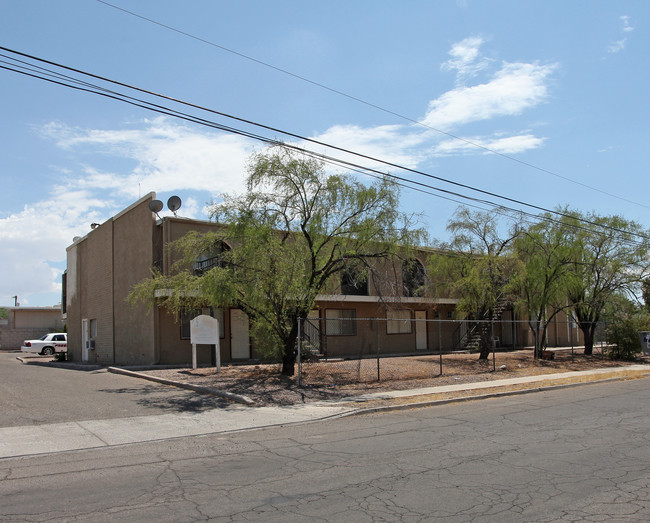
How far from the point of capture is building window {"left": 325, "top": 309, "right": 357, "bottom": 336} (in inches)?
1069

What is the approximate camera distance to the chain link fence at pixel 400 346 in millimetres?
18828

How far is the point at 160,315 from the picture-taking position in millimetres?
22234

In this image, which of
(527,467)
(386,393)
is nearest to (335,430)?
(527,467)

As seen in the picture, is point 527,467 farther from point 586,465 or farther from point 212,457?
point 212,457

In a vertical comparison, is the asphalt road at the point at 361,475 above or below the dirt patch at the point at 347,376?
above

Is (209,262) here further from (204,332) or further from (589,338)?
(589,338)

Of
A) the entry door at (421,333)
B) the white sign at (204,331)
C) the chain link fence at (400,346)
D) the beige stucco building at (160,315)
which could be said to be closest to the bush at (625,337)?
the chain link fence at (400,346)

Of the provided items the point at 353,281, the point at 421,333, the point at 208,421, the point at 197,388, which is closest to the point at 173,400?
the point at 197,388

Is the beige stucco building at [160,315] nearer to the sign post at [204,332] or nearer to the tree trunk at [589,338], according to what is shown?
the sign post at [204,332]

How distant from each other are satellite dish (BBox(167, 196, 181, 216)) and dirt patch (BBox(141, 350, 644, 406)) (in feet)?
21.3

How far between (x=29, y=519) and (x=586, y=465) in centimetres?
648

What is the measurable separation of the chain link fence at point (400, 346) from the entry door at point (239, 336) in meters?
2.72

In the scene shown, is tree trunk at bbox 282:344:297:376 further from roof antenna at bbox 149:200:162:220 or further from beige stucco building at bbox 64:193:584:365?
roof antenna at bbox 149:200:162:220

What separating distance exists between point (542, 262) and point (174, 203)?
16.1 metres
